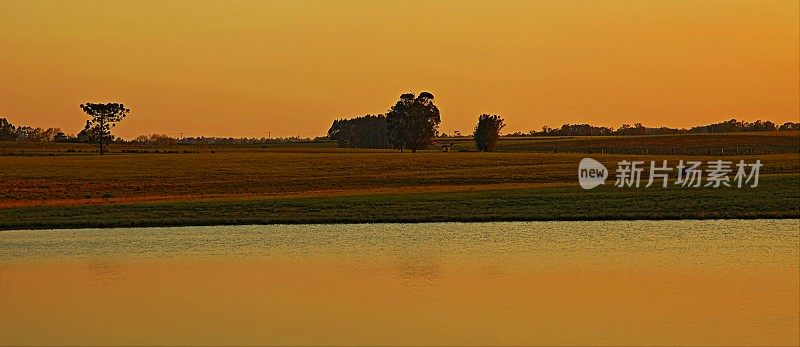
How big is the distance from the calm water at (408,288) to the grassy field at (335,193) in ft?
25.6

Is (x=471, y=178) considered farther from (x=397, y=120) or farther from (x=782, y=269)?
(x=397, y=120)

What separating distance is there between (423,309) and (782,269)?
1028 centimetres

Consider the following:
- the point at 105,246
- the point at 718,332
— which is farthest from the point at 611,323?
the point at 105,246

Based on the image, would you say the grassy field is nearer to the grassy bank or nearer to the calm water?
the grassy bank

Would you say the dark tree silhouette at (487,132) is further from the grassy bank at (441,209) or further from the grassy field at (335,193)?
the grassy bank at (441,209)

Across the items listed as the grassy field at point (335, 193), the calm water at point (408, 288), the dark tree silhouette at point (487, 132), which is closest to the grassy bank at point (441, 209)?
the grassy field at point (335, 193)

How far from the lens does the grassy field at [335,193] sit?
144ft

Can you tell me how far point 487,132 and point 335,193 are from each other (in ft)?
293

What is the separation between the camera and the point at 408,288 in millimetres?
22344

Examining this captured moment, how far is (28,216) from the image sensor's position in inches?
1774

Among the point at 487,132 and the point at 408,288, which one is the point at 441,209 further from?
the point at 487,132

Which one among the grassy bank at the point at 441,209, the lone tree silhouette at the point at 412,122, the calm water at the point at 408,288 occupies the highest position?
the lone tree silhouette at the point at 412,122

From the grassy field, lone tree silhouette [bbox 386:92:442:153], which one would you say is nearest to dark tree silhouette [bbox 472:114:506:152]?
lone tree silhouette [bbox 386:92:442:153]

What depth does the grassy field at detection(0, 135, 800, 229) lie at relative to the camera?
144ft
